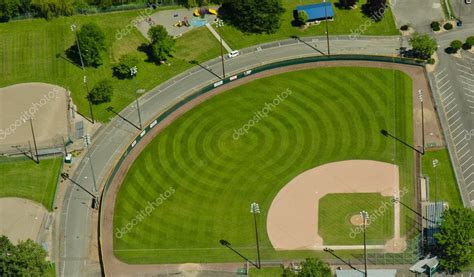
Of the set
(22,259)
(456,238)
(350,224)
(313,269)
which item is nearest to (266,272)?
(313,269)

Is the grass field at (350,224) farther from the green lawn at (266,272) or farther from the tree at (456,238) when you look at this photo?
the tree at (456,238)

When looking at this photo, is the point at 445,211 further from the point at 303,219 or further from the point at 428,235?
the point at 303,219

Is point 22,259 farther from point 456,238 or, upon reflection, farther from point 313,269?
point 456,238

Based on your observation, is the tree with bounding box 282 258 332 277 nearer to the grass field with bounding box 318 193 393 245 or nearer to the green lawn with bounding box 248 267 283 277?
the green lawn with bounding box 248 267 283 277

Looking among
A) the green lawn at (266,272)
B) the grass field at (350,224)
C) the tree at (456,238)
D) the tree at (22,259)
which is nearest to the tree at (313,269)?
the green lawn at (266,272)

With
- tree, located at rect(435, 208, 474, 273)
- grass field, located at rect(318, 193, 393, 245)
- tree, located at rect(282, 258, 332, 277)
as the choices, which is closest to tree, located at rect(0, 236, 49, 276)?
tree, located at rect(282, 258, 332, 277)

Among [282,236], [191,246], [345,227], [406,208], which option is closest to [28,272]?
[191,246]
